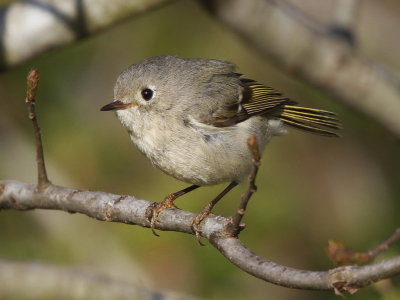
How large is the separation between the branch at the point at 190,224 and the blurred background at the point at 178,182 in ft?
4.19

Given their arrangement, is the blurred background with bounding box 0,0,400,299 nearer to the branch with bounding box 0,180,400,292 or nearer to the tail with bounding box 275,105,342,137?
the tail with bounding box 275,105,342,137

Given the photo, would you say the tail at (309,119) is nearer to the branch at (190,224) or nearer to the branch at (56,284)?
the branch at (56,284)

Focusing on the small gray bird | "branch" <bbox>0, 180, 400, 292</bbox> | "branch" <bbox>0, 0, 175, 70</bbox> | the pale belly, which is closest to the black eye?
the small gray bird

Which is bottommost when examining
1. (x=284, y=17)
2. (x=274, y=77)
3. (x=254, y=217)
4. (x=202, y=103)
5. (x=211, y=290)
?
(x=211, y=290)

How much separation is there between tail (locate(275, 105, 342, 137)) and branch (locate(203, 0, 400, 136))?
256mm

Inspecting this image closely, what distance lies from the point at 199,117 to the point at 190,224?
2.72 ft

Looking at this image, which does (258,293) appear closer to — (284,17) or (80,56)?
(284,17)

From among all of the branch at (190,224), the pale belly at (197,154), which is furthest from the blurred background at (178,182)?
the branch at (190,224)

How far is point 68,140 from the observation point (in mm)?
4891

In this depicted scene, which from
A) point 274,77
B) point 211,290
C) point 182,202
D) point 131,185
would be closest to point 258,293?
point 211,290

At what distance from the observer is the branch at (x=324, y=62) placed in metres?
3.92

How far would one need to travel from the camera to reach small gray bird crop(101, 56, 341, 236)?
3193 millimetres

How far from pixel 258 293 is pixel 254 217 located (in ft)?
1.52

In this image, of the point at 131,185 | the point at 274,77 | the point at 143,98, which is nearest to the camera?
the point at 143,98
